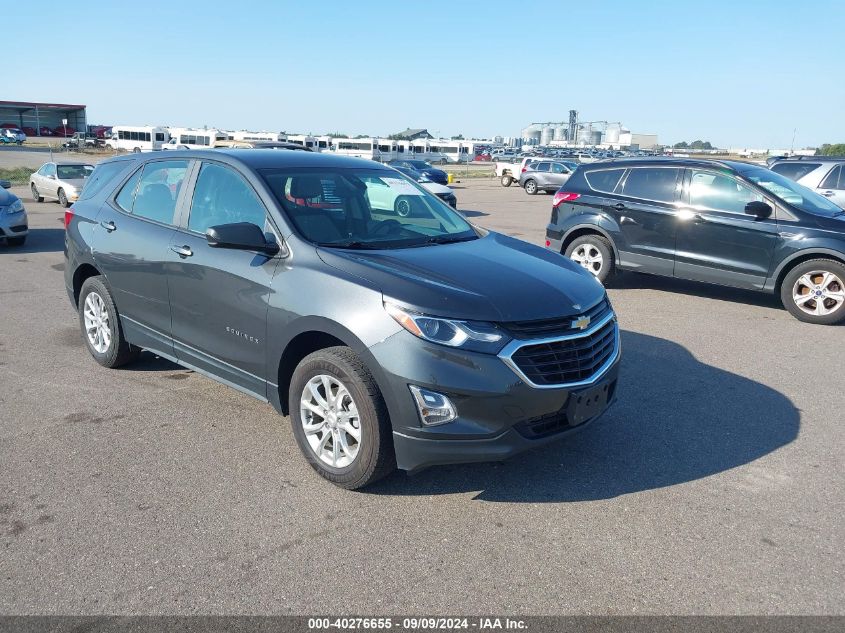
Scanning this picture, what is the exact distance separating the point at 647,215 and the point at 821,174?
235 inches

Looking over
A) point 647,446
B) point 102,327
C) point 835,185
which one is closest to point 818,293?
point 647,446

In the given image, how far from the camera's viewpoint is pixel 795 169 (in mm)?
13242

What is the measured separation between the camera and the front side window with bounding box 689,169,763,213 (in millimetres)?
8406

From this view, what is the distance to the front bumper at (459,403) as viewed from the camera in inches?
133

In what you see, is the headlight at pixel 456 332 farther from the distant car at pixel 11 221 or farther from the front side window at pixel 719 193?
the distant car at pixel 11 221

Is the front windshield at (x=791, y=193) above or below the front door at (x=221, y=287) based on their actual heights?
above

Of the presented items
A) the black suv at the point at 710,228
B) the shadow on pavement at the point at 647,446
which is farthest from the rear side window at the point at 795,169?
the shadow on pavement at the point at 647,446

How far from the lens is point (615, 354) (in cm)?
414

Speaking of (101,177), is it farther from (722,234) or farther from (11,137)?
(11,137)

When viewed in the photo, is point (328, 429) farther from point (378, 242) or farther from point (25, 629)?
point (25, 629)

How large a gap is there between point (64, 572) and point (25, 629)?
0.38 meters

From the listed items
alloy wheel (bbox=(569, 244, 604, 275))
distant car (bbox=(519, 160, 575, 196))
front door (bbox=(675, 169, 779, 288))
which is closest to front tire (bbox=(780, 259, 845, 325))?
front door (bbox=(675, 169, 779, 288))

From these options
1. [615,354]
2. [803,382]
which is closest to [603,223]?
[803,382]

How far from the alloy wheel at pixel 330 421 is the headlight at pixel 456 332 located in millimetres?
543
